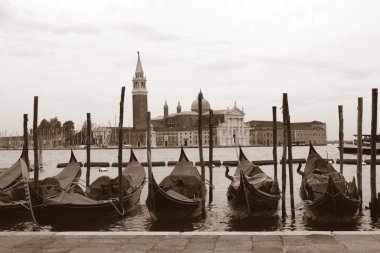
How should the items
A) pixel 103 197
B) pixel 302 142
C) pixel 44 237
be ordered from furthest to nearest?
pixel 302 142, pixel 103 197, pixel 44 237

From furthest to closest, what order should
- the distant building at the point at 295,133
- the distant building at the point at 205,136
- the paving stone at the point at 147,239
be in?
1. the distant building at the point at 295,133
2. the distant building at the point at 205,136
3. the paving stone at the point at 147,239

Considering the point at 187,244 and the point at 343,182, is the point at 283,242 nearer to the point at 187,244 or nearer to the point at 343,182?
the point at 187,244

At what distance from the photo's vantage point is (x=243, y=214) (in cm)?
1204

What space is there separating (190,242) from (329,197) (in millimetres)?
5239

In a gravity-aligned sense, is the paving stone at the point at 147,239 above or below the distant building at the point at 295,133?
below

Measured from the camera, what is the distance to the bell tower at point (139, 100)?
11050 centimetres

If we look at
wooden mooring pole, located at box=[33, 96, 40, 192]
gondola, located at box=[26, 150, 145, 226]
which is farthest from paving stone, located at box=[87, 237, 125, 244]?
wooden mooring pole, located at box=[33, 96, 40, 192]

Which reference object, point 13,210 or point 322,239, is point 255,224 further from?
point 13,210

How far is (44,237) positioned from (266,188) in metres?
6.83

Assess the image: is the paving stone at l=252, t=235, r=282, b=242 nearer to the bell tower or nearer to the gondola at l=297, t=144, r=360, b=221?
the gondola at l=297, t=144, r=360, b=221

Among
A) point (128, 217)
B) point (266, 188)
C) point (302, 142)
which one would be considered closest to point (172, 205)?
point (128, 217)

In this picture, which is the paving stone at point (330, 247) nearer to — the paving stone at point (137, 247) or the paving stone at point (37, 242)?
the paving stone at point (137, 247)

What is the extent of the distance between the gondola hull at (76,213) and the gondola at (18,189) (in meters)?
0.95

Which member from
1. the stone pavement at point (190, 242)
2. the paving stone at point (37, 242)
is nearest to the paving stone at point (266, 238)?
the stone pavement at point (190, 242)
